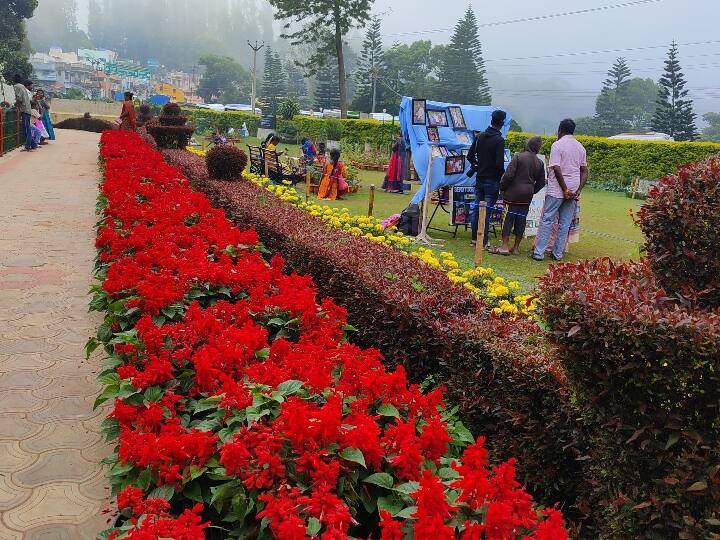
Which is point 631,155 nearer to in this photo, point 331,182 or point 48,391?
point 331,182

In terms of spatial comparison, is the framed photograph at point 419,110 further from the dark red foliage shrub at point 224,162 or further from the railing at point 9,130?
the railing at point 9,130

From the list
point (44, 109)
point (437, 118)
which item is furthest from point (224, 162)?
point (44, 109)

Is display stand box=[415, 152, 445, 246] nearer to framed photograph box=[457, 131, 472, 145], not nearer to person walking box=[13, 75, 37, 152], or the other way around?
framed photograph box=[457, 131, 472, 145]

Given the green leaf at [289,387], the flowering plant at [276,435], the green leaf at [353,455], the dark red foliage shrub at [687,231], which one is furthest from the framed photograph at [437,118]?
the green leaf at [353,455]

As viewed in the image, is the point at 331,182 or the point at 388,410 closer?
the point at 388,410

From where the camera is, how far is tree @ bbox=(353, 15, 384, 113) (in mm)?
68562

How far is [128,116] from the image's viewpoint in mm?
16734

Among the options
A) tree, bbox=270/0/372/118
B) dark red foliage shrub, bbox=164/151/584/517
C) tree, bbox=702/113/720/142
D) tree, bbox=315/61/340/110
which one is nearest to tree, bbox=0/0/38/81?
tree, bbox=270/0/372/118

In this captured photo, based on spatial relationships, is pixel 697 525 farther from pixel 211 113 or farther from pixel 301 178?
pixel 211 113

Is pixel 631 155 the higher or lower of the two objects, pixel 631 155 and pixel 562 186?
the higher

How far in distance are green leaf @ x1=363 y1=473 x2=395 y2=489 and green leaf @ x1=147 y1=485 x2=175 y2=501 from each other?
0.63m

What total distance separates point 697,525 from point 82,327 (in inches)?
162

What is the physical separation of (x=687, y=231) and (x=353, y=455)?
1498 millimetres

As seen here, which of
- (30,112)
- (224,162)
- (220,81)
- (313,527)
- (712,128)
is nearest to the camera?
(313,527)
